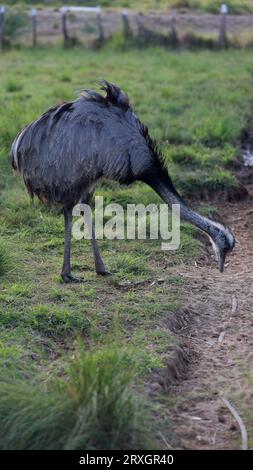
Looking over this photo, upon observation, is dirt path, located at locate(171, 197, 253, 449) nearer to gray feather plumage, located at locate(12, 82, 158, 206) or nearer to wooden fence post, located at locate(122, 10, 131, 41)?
gray feather plumage, located at locate(12, 82, 158, 206)

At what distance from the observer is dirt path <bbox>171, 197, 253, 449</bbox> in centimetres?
448

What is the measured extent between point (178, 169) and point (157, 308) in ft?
11.2

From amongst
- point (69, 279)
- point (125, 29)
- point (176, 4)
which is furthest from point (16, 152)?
point (176, 4)

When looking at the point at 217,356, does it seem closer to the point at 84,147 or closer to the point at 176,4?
the point at 84,147

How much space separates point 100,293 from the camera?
20.1 feet

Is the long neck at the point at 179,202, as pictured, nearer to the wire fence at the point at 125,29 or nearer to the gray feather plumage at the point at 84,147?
the gray feather plumage at the point at 84,147

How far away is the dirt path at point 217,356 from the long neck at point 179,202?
56 cm

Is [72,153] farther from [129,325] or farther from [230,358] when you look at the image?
[230,358]

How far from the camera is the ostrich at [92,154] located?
239 inches

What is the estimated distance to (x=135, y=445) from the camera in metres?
4.02

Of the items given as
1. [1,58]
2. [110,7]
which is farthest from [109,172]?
[110,7]

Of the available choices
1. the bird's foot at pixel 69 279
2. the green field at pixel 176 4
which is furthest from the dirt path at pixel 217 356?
the green field at pixel 176 4

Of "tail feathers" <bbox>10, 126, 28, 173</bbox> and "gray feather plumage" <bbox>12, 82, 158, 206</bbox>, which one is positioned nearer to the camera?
"gray feather plumage" <bbox>12, 82, 158, 206</bbox>

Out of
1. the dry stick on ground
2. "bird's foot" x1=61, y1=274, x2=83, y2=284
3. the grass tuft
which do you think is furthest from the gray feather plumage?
the grass tuft
